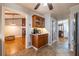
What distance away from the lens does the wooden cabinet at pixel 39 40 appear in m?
3.07

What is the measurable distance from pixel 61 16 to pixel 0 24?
1.43 meters

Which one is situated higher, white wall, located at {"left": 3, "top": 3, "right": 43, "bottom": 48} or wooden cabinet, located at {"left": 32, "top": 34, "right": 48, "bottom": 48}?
white wall, located at {"left": 3, "top": 3, "right": 43, "bottom": 48}

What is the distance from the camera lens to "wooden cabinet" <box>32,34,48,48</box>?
3.07 m

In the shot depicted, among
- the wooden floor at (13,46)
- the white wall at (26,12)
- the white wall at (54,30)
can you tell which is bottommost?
the wooden floor at (13,46)

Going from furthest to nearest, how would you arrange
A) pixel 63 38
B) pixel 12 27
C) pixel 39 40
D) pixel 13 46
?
pixel 39 40, pixel 13 46, pixel 63 38, pixel 12 27

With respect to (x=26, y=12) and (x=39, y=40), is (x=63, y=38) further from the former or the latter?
(x=26, y=12)

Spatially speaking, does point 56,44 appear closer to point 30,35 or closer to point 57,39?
point 57,39

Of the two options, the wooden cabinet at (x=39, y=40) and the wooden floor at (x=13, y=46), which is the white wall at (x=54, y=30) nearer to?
the wooden cabinet at (x=39, y=40)

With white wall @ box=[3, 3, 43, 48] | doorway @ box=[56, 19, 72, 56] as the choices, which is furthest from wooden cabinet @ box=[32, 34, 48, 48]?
doorway @ box=[56, 19, 72, 56]

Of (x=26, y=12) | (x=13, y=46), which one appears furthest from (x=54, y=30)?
(x=13, y=46)

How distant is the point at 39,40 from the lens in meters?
3.48

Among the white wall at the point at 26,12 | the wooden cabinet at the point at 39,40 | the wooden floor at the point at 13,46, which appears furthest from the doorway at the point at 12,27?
the wooden cabinet at the point at 39,40

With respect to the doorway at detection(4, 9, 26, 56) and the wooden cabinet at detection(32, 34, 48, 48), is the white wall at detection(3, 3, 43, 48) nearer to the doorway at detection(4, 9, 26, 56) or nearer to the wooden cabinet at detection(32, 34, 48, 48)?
the doorway at detection(4, 9, 26, 56)

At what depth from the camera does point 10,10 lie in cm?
250
